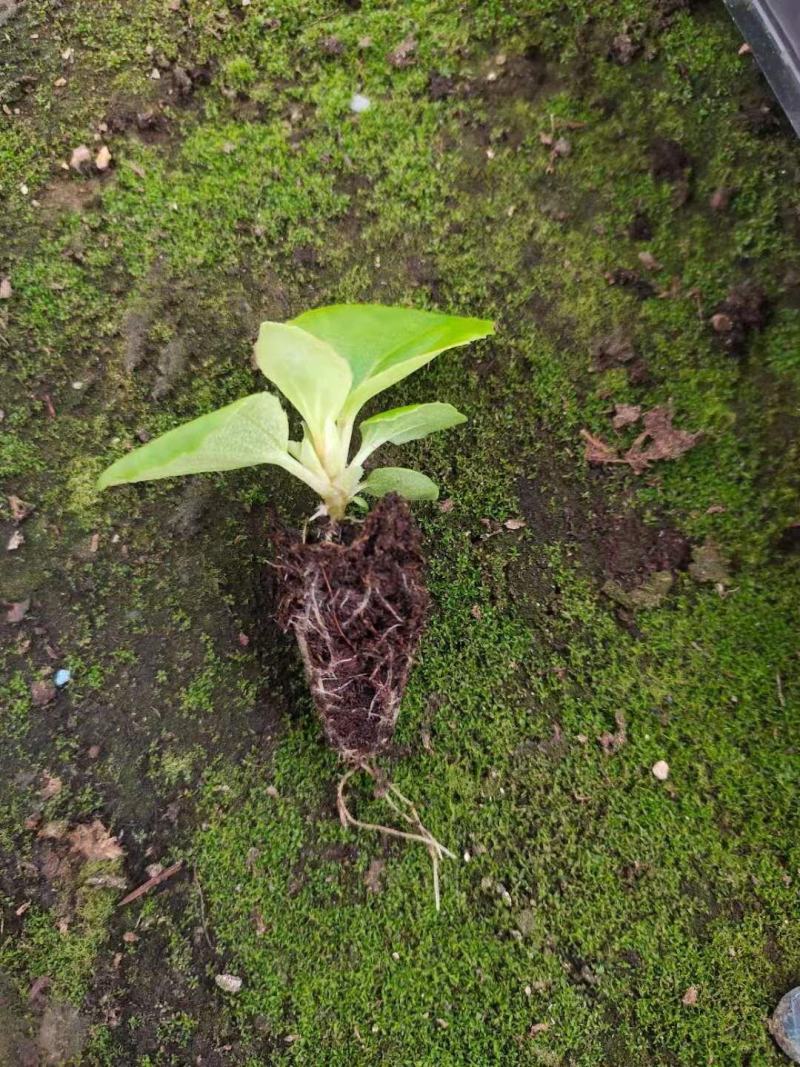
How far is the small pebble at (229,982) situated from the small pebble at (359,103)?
6.61 feet

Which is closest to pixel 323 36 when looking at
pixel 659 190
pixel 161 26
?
pixel 161 26

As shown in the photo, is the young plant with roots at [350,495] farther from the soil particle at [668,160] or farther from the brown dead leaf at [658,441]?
the soil particle at [668,160]

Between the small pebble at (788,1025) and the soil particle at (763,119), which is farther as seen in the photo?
the soil particle at (763,119)

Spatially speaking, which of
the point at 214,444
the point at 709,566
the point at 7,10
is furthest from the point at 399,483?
the point at 7,10

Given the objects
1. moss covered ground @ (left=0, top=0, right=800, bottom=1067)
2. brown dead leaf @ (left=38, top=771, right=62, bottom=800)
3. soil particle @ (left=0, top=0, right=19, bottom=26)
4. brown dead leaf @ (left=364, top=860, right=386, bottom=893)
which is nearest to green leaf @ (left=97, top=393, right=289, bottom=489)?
moss covered ground @ (left=0, top=0, right=800, bottom=1067)

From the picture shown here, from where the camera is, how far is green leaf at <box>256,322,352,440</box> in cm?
101

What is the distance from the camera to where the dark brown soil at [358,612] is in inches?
48.8

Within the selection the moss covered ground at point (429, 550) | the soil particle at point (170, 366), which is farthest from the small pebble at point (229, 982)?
the soil particle at point (170, 366)

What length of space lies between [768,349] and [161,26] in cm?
169

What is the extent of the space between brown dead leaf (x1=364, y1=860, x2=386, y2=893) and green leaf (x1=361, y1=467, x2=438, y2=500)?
2.65 ft

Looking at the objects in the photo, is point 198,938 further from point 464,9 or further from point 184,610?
point 464,9

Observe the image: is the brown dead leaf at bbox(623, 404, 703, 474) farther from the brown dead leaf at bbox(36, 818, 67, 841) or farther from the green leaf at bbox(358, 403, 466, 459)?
the brown dead leaf at bbox(36, 818, 67, 841)

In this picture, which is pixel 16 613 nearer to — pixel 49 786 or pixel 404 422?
pixel 49 786

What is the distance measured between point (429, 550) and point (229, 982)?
1.02m
